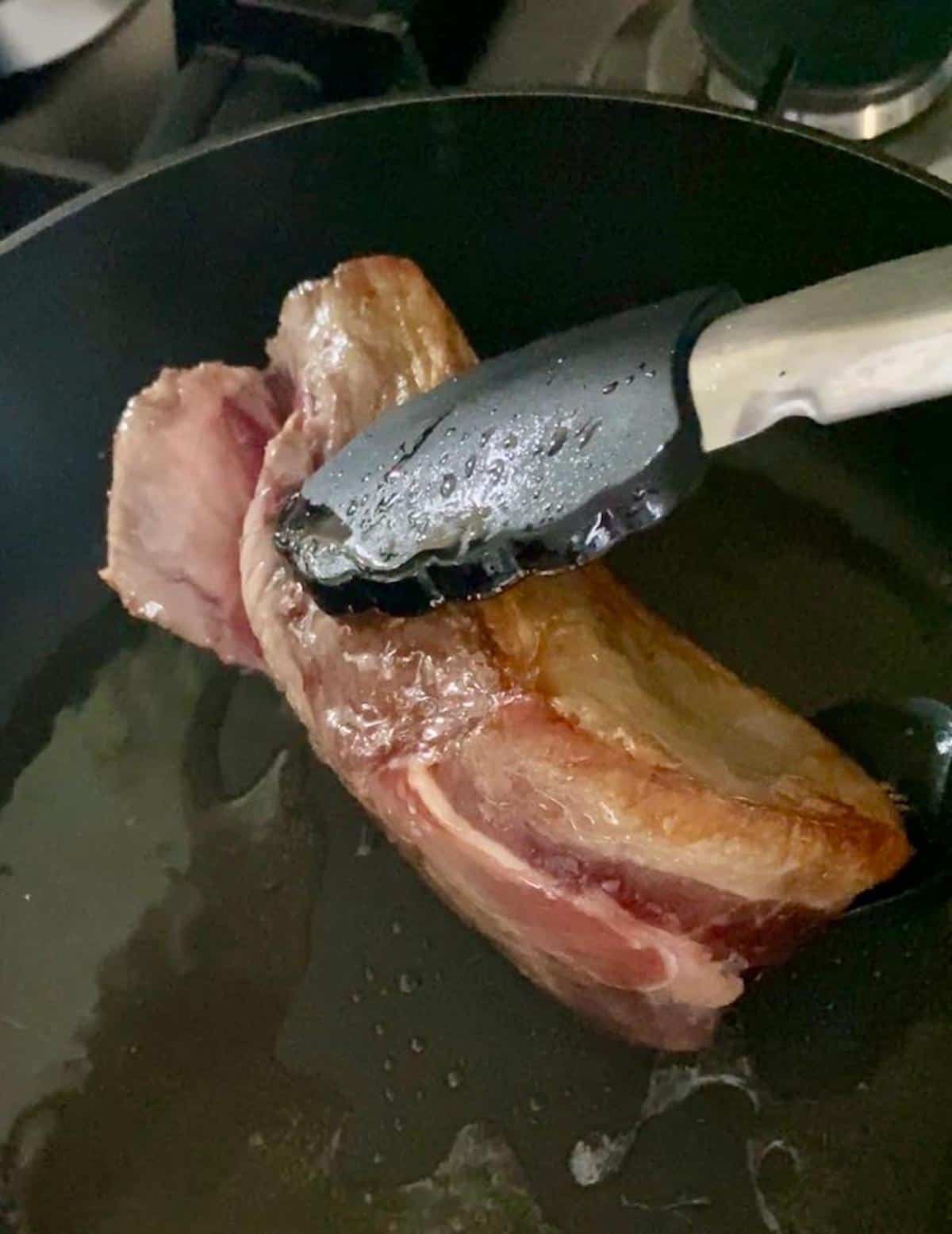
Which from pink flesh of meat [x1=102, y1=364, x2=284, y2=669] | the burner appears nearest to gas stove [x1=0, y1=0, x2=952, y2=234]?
the burner

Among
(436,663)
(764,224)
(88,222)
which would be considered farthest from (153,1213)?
(764,224)

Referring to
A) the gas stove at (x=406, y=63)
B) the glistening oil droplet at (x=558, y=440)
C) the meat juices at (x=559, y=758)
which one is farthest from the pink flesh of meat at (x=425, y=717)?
the gas stove at (x=406, y=63)

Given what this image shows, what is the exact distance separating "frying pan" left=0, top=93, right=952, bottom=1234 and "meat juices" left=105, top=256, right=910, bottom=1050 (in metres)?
0.08

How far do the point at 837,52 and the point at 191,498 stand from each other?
1.92ft

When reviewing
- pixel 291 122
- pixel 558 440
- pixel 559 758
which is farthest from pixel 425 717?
pixel 291 122

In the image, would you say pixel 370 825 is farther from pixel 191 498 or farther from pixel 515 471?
pixel 515 471

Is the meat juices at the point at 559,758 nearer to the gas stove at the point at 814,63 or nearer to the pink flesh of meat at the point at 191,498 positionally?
the pink flesh of meat at the point at 191,498

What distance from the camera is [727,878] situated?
0.78 metres

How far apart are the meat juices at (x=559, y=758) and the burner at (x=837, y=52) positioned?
14.4 inches

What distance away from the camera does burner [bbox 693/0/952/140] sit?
1.09 meters

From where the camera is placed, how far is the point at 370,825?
1050 millimetres

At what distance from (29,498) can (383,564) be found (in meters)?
0.55

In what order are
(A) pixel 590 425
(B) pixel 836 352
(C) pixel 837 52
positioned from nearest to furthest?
(B) pixel 836 352, (A) pixel 590 425, (C) pixel 837 52

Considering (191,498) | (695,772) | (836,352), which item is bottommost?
(695,772)
